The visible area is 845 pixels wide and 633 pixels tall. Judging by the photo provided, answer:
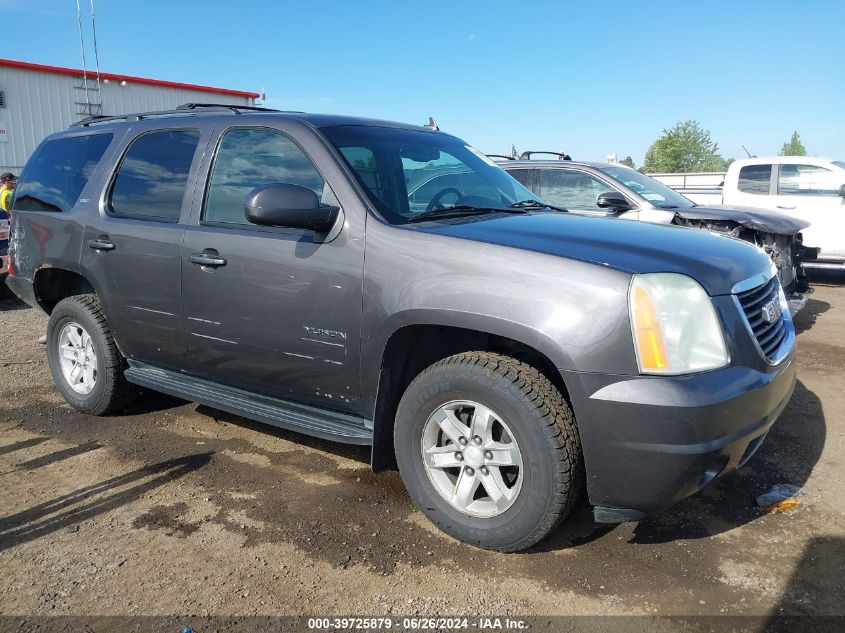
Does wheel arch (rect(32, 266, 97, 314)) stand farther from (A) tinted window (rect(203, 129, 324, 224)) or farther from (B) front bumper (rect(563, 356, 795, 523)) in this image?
(B) front bumper (rect(563, 356, 795, 523))

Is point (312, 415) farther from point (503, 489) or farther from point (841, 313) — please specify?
point (841, 313)

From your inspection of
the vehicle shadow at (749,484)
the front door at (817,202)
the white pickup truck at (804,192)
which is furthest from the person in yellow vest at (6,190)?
the front door at (817,202)

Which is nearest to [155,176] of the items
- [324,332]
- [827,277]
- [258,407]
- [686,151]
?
[258,407]

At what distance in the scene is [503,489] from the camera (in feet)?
9.43

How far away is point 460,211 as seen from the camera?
3.51 meters

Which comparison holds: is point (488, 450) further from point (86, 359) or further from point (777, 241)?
point (777, 241)

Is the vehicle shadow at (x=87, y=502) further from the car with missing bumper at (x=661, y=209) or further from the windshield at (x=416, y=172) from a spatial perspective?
the car with missing bumper at (x=661, y=209)

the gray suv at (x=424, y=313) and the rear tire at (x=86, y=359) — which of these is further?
the rear tire at (x=86, y=359)

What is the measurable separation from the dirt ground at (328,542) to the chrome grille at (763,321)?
865 mm

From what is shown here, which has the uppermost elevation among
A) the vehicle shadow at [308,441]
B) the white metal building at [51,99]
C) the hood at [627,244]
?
the white metal building at [51,99]

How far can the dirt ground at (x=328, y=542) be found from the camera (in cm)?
262

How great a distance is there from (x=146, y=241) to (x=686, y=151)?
6756 cm

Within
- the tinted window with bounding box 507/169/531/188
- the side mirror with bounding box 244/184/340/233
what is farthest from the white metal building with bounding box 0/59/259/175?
the side mirror with bounding box 244/184/340/233

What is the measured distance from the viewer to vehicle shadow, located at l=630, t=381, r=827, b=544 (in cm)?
316
